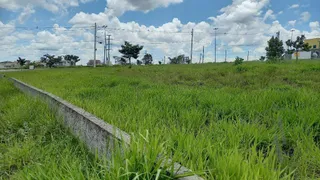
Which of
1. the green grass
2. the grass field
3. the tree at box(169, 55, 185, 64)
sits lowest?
the green grass

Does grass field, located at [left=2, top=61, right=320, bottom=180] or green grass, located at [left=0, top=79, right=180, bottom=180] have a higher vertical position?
grass field, located at [left=2, top=61, right=320, bottom=180]

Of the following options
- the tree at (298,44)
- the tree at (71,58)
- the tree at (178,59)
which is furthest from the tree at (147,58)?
the tree at (298,44)

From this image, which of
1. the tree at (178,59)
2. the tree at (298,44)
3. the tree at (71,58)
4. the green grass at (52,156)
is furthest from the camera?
the tree at (71,58)

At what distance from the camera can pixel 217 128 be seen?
259 cm

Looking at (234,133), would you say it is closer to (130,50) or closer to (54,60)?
(130,50)

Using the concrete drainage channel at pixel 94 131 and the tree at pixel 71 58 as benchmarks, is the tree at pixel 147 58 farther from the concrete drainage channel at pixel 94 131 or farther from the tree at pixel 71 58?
the concrete drainage channel at pixel 94 131

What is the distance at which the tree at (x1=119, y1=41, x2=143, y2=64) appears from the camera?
48344 mm

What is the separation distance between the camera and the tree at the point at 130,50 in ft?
159

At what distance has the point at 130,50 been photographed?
48156 millimetres

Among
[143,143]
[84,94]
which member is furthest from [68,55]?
[143,143]

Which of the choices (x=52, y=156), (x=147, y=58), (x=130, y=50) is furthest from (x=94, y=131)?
(x=147, y=58)

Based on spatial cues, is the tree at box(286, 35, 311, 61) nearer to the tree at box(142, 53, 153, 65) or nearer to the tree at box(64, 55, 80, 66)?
the tree at box(142, 53, 153, 65)

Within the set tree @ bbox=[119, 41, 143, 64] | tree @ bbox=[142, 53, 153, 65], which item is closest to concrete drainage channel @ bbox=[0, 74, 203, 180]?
tree @ bbox=[119, 41, 143, 64]

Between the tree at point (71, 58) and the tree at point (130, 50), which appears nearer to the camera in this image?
the tree at point (130, 50)
